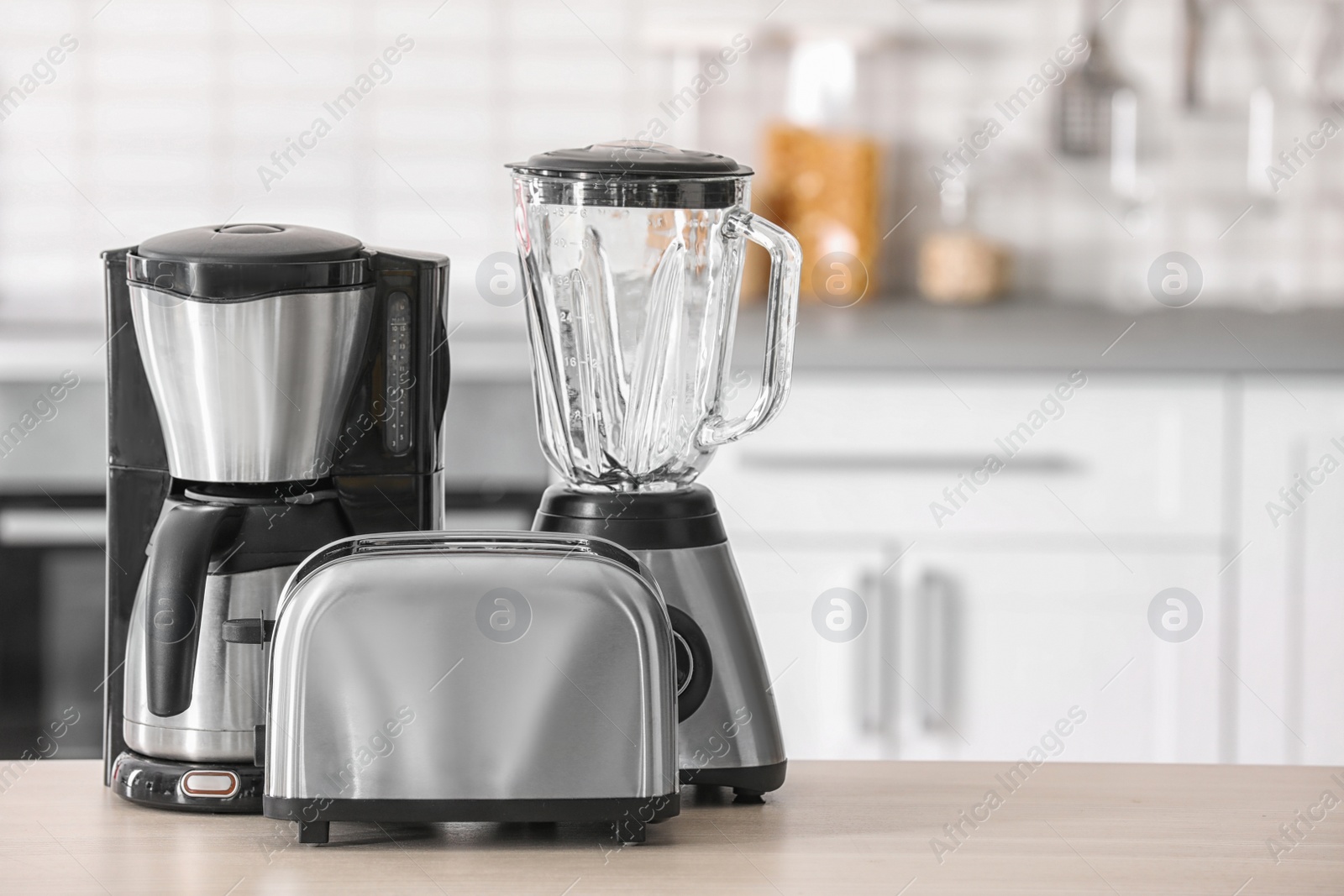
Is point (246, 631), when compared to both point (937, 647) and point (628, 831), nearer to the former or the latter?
point (628, 831)

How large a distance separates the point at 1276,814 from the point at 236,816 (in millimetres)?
569

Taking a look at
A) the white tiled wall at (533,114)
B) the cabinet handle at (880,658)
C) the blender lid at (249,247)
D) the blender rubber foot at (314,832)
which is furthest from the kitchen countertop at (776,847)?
the white tiled wall at (533,114)

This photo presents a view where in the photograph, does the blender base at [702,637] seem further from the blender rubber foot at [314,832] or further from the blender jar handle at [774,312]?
the blender rubber foot at [314,832]

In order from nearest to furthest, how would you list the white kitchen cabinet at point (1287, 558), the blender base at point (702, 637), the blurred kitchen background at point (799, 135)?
1. the blender base at point (702, 637)
2. the white kitchen cabinet at point (1287, 558)
3. the blurred kitchen background at point (799, 135)

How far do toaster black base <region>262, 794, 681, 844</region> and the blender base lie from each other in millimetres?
83

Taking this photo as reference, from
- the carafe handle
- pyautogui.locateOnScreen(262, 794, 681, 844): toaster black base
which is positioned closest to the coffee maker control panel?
the carafe handle

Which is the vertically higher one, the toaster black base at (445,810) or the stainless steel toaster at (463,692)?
the stainless steel toaster at (463,692)

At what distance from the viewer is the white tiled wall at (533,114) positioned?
2449 millimetres

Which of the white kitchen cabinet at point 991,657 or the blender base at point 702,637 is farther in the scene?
the white kitchen cabinet at point 991,657

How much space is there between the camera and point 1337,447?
1.89m

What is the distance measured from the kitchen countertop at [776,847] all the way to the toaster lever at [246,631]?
0.10 meters

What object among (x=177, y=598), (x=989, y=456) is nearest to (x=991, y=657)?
(x=989, y=456)

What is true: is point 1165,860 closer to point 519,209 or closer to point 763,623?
point 519,209

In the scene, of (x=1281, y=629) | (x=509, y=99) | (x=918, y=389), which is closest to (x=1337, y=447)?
(x=1281, y=629)
